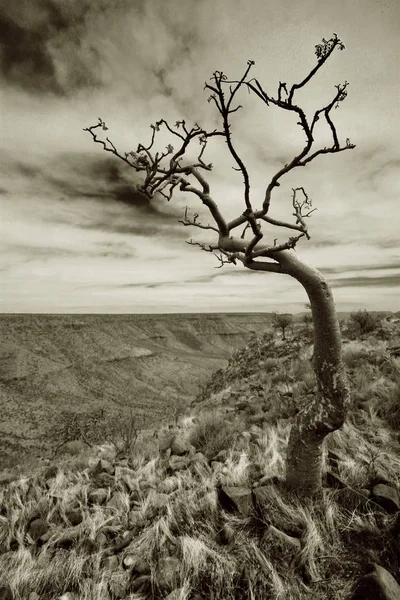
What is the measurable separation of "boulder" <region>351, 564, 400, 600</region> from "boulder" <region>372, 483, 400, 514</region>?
118 cm

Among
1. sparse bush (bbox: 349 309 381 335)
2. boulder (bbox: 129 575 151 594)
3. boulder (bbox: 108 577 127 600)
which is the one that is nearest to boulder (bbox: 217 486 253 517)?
boulder (bbox: 129 575 151 594)

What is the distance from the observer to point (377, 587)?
2117 millimetres

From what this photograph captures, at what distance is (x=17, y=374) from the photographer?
48312mm

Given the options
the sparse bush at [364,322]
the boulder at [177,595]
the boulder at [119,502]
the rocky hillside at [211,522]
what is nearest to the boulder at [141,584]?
the rocky hillside at [211,522]

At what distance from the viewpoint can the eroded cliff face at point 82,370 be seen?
3584cm

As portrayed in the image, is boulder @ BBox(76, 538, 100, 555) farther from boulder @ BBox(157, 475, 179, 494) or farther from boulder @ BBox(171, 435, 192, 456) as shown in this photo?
boulder @ BBox(171, 435, 192, 456)

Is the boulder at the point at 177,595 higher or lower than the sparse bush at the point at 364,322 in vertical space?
lower

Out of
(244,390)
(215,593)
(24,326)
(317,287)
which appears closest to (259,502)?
(215,593)

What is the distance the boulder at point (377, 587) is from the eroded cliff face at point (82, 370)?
70.9 feet

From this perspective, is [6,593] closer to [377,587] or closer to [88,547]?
[88,547]

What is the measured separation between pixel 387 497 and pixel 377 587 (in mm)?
1371

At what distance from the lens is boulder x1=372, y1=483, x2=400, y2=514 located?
321cm

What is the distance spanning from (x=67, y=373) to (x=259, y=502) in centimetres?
5524

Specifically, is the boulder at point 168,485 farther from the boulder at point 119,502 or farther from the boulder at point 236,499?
the boulder at point 236,499
